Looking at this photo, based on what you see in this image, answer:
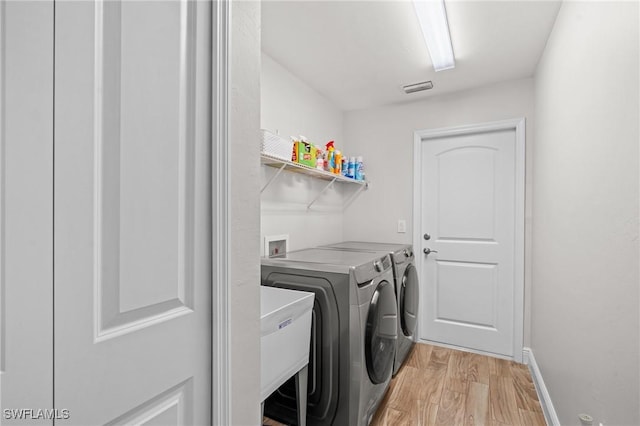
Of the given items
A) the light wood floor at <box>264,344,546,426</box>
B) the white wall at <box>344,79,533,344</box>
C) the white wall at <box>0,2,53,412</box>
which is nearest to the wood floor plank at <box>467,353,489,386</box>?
the light wood floor at <box>264,344,546,426</box>

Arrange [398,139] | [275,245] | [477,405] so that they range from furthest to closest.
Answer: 1. [398,139]
2. [275,245]
3. [477,405]

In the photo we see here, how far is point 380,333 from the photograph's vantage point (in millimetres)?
1728

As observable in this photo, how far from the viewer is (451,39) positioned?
196cm

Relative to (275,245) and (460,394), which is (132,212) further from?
(460,394)

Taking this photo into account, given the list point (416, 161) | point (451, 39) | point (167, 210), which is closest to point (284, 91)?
point (451, 39)

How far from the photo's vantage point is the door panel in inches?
103

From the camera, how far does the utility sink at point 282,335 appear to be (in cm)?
114

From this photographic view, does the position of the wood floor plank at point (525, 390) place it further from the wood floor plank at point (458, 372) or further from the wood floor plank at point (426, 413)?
the wood floor plank at point (426, 413)

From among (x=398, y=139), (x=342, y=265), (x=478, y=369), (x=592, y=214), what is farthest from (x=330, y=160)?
(x=478, y=369)

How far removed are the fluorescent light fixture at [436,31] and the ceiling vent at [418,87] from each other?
0.29 m

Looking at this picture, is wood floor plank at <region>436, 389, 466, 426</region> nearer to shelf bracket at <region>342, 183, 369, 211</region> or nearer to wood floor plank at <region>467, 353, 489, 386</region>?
wood floor plank at <region>467, 353, 489, 386</region>

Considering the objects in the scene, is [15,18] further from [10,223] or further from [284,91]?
[284,91]

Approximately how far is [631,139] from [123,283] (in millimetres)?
1448

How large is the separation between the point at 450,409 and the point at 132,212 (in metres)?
2.14
